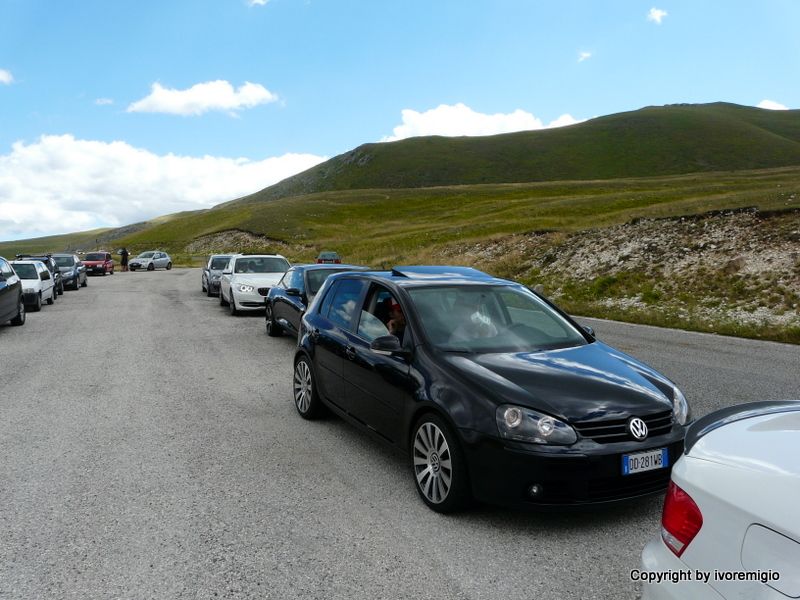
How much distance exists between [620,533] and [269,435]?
344cm

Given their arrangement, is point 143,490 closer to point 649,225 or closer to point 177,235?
point 649,225

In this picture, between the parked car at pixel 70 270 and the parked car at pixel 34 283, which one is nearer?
the parked car at pixel 34 283

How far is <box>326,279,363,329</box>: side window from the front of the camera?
5.95m

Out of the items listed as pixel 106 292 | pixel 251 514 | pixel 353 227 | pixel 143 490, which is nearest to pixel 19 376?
pixel 143 490

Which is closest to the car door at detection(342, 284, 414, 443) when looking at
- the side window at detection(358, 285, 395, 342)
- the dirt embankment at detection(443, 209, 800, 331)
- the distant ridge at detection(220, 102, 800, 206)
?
the side window at detection(358, 285, 395, 342)

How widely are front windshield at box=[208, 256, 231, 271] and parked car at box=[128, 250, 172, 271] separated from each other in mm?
28761

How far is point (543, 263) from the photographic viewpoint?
2570 centimetres

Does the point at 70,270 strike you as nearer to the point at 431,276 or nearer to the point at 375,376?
the point at 431,276

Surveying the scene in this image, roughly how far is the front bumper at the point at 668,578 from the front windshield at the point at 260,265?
15.7m

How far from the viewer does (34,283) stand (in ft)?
59.6

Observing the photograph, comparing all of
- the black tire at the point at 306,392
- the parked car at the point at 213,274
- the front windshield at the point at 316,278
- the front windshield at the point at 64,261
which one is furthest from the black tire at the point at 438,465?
the front windshield at the point at 64,261

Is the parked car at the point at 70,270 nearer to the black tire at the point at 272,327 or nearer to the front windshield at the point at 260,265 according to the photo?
the front windshield at the point at 260,265

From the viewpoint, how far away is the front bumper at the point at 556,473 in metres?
3.80

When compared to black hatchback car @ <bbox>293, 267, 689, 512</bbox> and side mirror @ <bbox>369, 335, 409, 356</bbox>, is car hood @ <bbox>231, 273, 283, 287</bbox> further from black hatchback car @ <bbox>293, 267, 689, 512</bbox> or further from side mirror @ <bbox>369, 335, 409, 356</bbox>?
side mirror @ <bbox>369, 335, 409, 356</bbox>
